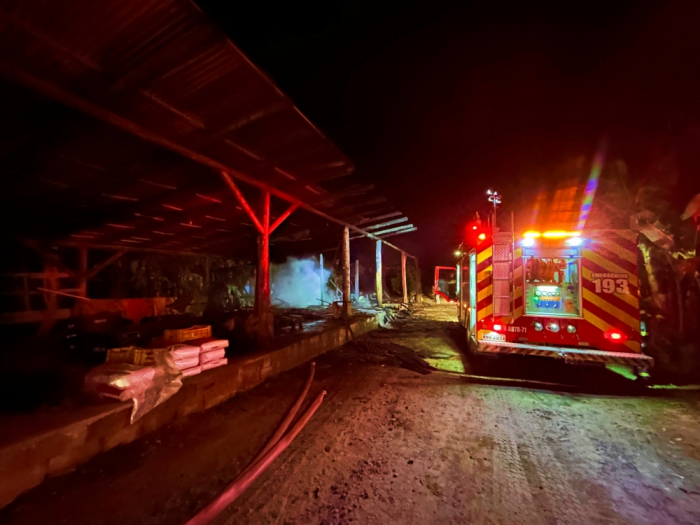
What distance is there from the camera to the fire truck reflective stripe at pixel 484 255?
5898 millimetres

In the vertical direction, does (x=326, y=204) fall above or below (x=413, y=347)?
above

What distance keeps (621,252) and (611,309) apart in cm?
92

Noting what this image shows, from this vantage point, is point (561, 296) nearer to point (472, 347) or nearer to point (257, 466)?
point (472, 347)

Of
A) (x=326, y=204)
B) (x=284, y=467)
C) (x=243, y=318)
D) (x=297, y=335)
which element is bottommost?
(x=284, y=467)

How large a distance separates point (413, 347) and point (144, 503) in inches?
264

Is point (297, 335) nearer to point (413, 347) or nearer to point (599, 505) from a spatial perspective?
point (413, 347)

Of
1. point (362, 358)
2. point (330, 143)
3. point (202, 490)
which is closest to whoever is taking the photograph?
point (202, 490)

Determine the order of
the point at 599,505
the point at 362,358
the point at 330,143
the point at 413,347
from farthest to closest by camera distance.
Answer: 1. the point at 413,347
2. the point at 362,358
3. the point at 330,143
4. the point at 599,505

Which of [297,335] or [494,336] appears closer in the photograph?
[494,336]

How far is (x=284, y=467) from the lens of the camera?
10.0 feet

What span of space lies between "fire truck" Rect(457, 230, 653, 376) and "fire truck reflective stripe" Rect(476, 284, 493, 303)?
0.02m

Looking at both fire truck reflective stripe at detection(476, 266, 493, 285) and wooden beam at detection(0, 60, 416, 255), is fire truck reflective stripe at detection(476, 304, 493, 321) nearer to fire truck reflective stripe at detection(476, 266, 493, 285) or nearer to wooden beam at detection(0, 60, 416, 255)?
fire truck reflective stripe at detection(476, 266, 493, 285)

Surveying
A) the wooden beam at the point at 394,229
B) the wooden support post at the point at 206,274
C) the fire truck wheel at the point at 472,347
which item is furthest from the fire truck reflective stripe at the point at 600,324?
the wooden support post at the point at 206,274

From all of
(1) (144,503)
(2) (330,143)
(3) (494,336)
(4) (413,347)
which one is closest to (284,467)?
(1) (144,503)
